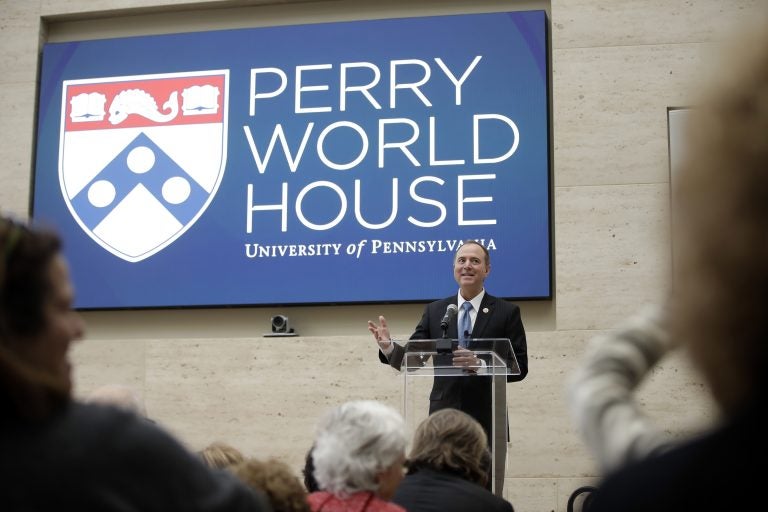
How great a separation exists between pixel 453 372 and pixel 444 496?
1637 millimetres

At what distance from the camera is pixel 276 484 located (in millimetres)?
2090

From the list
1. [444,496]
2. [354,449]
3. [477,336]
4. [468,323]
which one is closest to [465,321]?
[468,323]

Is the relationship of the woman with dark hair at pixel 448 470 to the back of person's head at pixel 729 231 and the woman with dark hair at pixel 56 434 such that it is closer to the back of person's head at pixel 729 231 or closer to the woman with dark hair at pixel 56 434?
the woman with dark hair at pixel 56 434

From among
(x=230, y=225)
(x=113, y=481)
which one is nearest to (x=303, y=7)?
(x=230, y=225)

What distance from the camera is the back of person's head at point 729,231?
75cm

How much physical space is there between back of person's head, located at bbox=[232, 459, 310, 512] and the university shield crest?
6.09 m

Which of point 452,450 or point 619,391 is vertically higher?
point 619,391

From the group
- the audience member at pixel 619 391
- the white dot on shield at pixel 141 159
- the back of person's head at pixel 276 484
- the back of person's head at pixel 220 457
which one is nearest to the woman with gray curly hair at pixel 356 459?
the back of person's head at pixel 220 457

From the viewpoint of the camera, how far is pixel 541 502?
7418mm

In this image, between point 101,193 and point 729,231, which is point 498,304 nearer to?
point 101,193

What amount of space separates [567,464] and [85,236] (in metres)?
4.01

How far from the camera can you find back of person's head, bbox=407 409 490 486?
3262 mm

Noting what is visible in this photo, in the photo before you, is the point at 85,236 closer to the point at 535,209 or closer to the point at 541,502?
the point at 535,209

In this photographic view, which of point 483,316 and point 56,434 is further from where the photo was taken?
point 483,316
